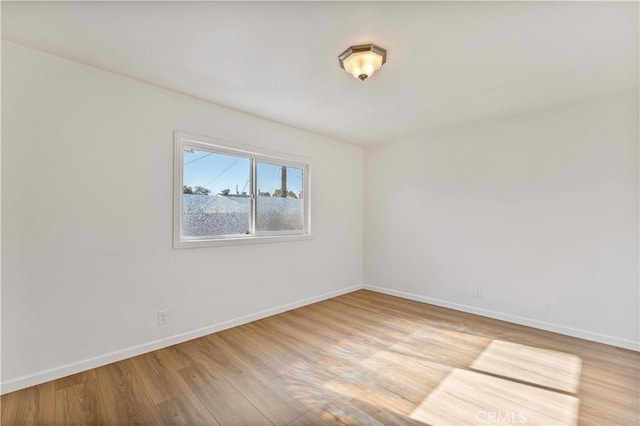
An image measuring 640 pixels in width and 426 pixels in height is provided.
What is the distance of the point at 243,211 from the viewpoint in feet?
10.9

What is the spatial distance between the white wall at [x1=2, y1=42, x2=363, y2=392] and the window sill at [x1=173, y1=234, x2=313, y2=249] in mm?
81

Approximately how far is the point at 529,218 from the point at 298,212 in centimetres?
280

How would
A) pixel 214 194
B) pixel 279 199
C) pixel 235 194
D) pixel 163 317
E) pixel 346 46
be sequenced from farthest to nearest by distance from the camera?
pixel 279 199 < pixel 235 194 < pixel 214 194 < pixel 163 317 < pixel 346 46

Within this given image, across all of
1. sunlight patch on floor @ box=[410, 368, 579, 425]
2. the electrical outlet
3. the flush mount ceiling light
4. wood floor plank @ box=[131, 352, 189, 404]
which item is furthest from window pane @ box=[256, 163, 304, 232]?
sunlight patch on floor @ box=[410, 368, 579, 425]

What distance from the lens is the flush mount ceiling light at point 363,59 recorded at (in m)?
1.95

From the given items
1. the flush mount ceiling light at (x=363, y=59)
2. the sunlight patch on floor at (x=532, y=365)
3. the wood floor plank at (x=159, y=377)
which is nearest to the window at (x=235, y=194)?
the wood floor plank at (x=159, y=377)

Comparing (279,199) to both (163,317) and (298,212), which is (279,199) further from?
(163,317)

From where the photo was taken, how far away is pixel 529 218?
3139mm

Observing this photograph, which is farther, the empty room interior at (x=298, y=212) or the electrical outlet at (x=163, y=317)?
the electrical outlet at (x=163, y=317)

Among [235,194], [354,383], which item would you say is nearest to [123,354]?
[235,194]

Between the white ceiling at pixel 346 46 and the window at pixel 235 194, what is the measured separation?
61 cm

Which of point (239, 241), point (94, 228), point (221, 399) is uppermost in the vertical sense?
point (94, 228)

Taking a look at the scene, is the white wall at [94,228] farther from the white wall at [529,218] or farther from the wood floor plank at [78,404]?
the white wall at [529,218]

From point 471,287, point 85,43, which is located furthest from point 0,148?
point 471,287
